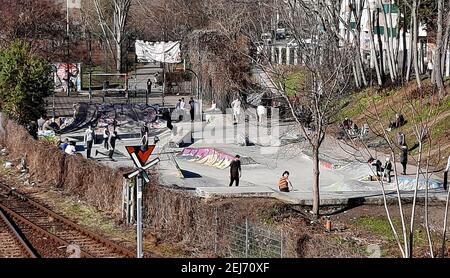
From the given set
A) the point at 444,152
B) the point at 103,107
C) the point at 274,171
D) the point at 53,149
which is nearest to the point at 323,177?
the point at 274,171

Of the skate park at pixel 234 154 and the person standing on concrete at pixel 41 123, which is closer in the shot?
the skate park at pixel 234 154

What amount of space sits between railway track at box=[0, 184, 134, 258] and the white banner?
101 feet

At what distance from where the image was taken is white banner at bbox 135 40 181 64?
5562 centimetres

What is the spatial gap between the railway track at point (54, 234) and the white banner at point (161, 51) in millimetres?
30881

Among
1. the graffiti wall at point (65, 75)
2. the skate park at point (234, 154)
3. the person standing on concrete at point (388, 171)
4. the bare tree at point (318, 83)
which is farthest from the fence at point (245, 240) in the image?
the graffiti wall at point (65, 75)

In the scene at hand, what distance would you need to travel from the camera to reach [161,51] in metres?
56.2

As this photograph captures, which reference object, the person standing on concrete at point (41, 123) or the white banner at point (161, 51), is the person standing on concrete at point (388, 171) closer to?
the person standing on concrete at point (41, 123)

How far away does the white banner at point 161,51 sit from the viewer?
182 feet

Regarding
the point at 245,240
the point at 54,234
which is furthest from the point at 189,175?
the point at 245,240

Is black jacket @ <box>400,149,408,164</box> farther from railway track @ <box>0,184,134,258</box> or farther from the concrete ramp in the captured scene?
railway track @ <box>0,184,134,258</box>

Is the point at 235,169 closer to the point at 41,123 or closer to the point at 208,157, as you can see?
the point at 208,157

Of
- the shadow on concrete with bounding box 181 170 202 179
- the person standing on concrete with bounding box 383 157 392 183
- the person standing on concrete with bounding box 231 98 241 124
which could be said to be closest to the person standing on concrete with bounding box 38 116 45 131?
the person standing on concrete with bounding box 231 98 241 124

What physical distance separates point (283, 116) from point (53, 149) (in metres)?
17.3

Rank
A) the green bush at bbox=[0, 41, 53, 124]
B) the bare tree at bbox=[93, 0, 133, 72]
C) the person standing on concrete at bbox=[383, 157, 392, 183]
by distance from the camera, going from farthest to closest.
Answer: the bare tree at bbox=[93, 0, 133, 72], the green bush at bbox=[0, 41, 53, 124], the person standing on concrete at bbox=[383, 157, 392, 183]
